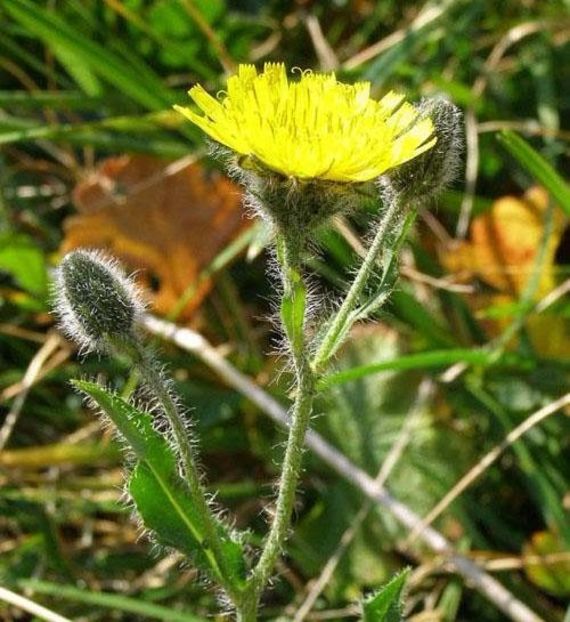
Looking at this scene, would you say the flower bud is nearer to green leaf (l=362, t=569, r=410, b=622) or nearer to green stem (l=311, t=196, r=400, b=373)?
green stem (l=311, t=196, r=400, b=373)

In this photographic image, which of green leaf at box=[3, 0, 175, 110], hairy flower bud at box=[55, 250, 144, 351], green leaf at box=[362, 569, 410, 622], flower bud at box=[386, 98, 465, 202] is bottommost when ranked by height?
green leaf at box=[362, 569, 410, 622]

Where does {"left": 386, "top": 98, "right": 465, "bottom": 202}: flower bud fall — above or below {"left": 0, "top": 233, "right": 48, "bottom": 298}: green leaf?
below

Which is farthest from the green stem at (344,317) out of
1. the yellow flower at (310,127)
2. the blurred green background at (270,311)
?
the blurred green background at (270,311)

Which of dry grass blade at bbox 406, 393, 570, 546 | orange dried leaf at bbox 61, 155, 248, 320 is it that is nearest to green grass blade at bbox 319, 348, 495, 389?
dry grass blade at bbox 406, 393, 570, 546

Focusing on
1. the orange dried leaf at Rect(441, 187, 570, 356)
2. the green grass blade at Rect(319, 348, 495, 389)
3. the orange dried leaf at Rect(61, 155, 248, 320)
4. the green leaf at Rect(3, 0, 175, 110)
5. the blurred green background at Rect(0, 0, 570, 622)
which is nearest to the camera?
the green grass blade at Rect(319, 348, 495, 389)

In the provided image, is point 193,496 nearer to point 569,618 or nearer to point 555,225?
point 569,618

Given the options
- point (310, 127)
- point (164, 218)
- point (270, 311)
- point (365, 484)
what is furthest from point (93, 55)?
point (310, 127)

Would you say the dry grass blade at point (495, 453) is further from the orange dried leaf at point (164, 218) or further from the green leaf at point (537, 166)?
the orange dried leaf at point (164, 218)

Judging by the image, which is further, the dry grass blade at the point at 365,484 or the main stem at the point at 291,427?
the dry grass blade at the point at 365,484
